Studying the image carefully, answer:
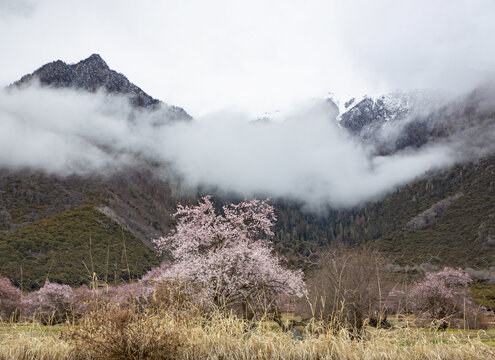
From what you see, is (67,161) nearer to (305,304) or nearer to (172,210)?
(172,210)

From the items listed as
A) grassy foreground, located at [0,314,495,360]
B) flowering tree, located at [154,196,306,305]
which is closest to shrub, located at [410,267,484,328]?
flowering tree, located at [154,196,306,305]

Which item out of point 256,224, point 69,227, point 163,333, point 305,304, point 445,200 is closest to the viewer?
point 163,333

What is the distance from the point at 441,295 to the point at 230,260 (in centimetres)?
2384

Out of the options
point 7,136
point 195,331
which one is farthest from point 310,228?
point 195,331

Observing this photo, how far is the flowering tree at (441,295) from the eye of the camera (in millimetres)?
29328

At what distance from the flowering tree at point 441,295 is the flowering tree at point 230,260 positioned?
55.8 ft

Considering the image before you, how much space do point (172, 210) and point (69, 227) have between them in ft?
316

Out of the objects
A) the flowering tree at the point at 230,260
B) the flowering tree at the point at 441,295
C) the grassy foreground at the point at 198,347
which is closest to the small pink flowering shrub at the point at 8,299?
the flowering tree at the point at 230,260

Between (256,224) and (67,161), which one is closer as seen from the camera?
(256,224)

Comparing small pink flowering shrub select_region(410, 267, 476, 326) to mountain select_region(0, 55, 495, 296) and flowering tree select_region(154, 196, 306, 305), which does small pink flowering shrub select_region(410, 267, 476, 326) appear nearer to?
mountain select_region(0, 55, 495, 296)

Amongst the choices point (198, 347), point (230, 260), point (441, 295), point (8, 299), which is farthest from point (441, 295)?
point (8, 299)

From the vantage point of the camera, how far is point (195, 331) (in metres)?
7.61

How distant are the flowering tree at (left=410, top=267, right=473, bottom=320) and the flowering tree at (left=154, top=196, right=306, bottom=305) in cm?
1701

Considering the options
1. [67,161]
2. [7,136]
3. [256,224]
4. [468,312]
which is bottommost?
[468,312]
